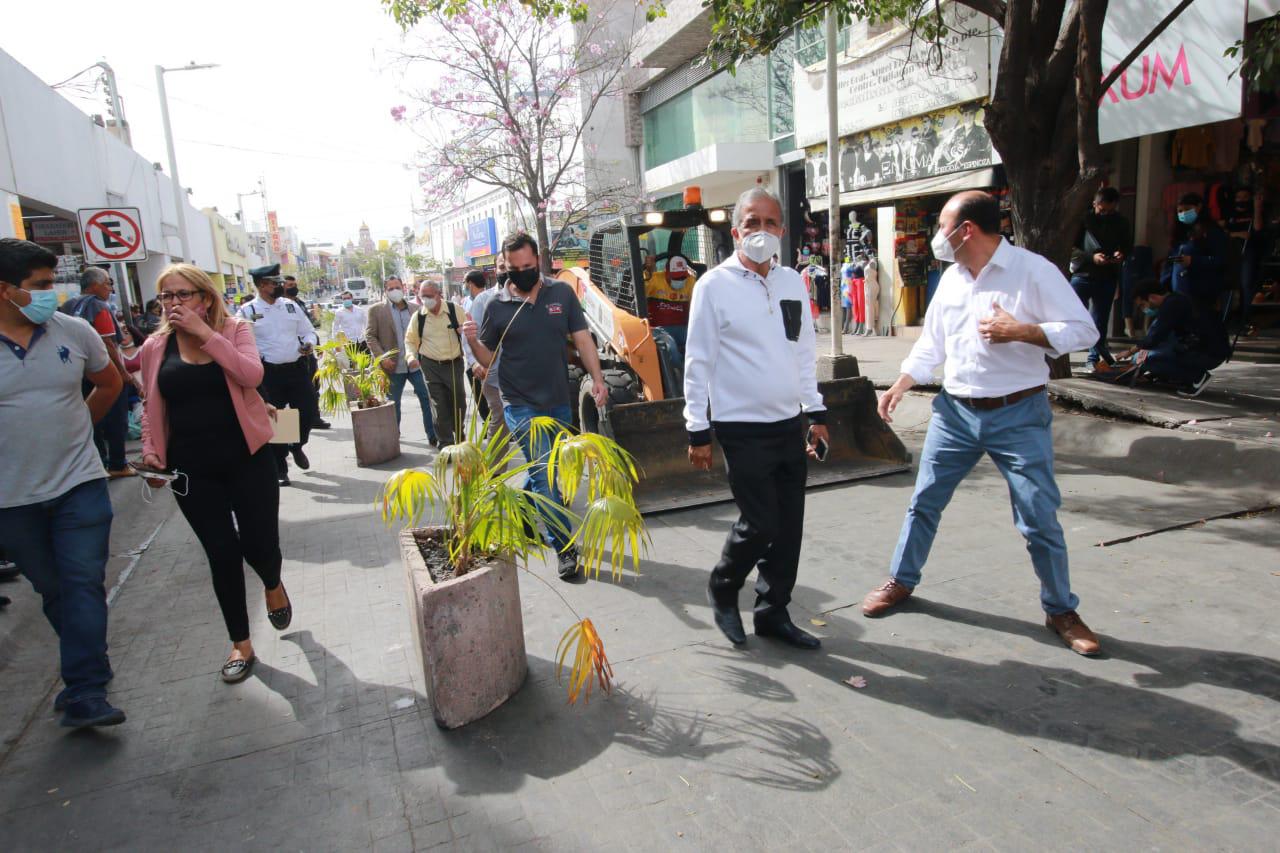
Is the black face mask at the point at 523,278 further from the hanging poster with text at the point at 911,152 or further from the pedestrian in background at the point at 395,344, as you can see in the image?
the hanging poster with text at the point at 911,152

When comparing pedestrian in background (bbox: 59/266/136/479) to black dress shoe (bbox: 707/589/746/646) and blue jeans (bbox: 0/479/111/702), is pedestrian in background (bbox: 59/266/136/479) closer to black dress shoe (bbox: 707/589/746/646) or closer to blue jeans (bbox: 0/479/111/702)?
blue jeans (bbox: 0/479/111/702)

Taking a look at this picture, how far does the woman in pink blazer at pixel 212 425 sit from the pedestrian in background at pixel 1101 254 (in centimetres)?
849

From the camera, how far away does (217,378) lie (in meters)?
3.72

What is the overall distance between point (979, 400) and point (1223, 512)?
2.78 metres

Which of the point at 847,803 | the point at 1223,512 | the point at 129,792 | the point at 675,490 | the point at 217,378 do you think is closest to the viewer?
the point at 847,803

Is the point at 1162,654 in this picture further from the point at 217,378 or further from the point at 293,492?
the point at 293,492

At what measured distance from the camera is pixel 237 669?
3812 millimetres

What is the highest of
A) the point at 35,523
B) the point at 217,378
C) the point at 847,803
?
the point at 217,378

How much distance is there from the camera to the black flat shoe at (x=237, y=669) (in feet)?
12.4

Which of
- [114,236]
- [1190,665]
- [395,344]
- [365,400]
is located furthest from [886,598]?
[114,236]

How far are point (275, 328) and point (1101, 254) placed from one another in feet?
28.2

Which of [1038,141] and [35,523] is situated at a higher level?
[1038,141]

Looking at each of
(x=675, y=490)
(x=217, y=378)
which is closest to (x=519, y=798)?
(x=217, y=378)

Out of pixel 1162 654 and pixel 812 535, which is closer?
pixel 1162 654
